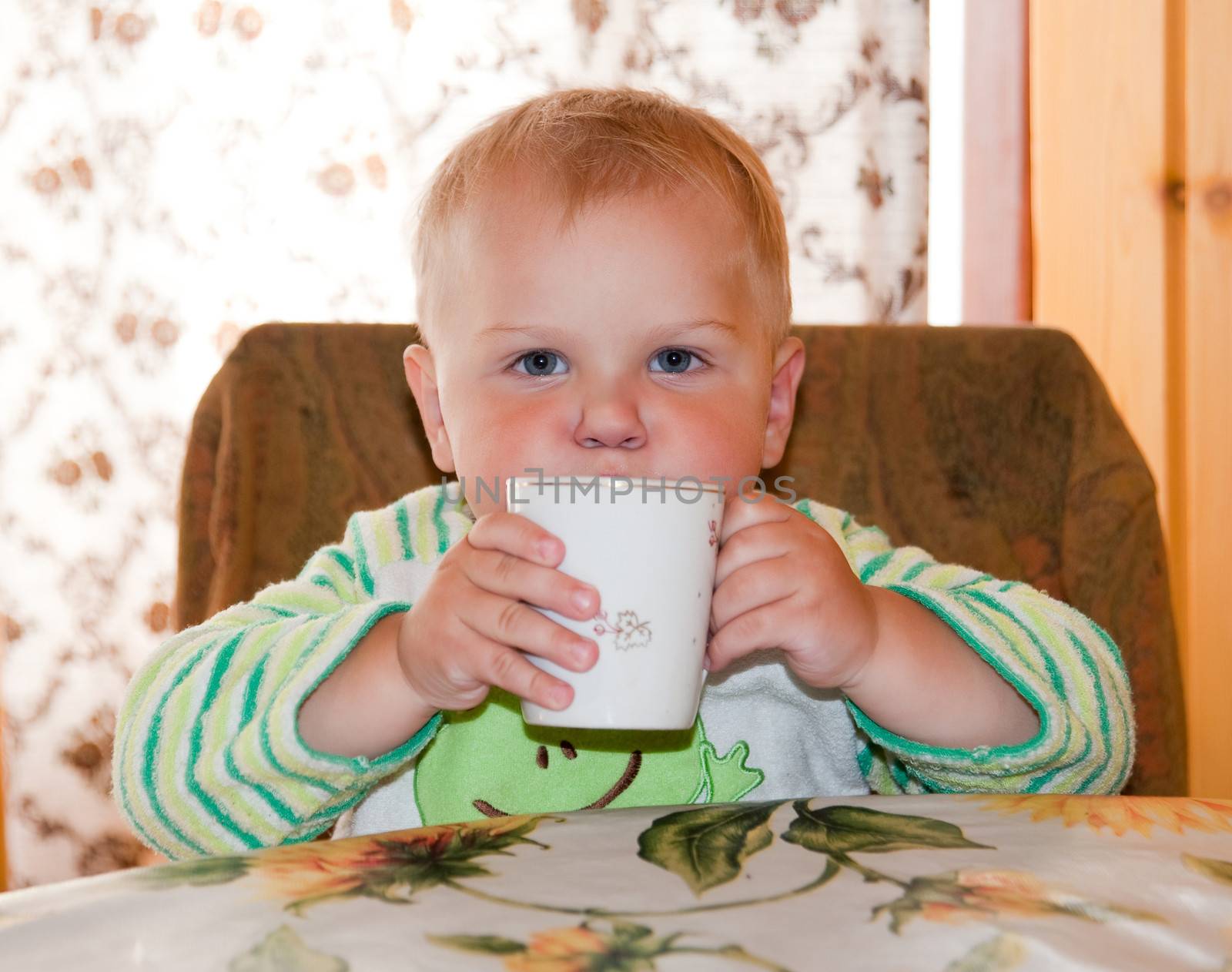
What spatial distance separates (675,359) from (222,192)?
152 cm

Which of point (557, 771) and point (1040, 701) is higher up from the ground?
point (1040, 701)

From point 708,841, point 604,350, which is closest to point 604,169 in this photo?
point 604,350

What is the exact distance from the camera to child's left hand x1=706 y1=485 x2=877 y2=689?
0.80 metres

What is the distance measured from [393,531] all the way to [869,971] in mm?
848

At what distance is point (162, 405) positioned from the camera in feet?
7.50

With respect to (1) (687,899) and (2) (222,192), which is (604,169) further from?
(2) (222,192)

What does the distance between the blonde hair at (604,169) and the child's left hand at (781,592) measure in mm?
322

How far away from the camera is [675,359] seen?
1.02 metres

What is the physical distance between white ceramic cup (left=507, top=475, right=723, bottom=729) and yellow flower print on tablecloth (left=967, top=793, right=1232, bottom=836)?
0.59ft

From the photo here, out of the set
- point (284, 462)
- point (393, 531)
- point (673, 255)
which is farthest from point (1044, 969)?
point (284, 462)

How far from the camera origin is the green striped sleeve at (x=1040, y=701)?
88 centimetres

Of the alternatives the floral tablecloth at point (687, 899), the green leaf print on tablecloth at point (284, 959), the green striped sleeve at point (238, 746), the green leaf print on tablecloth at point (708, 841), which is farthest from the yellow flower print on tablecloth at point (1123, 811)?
the green striped sleeve at point (238, 746)

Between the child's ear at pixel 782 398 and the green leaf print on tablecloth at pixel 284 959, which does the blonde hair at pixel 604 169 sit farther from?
the green leaf print on tablecloth at pixel 284 959

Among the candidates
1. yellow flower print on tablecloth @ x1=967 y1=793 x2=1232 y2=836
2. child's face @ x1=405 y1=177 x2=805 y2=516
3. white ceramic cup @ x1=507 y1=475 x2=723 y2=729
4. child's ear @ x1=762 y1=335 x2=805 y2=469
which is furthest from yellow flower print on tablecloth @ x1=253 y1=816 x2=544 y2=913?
child's ear @ x1=762 y1=335 x2=805 y2=469
